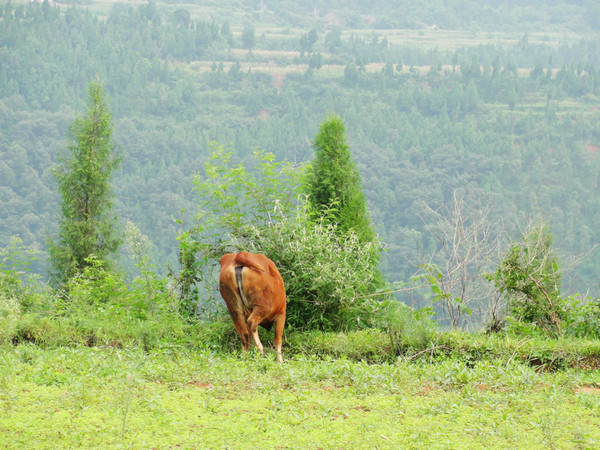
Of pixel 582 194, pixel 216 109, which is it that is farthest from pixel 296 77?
pixel 582 194

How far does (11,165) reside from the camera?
5347 cm

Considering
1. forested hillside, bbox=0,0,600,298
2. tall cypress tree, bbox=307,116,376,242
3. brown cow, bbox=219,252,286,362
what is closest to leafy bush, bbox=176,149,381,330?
tall cypress tree, bbox=307,116,376,242

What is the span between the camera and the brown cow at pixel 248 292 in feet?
23.3

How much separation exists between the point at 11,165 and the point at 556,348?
53.3 m

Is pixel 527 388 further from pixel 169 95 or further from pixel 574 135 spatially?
pixel 169 95

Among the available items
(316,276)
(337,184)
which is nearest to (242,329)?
(316,276)

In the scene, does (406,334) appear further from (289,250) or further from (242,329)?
(289,250)

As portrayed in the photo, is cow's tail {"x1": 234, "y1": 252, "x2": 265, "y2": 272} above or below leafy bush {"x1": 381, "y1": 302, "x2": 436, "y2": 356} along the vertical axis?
above

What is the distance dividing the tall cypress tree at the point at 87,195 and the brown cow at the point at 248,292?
7606mm

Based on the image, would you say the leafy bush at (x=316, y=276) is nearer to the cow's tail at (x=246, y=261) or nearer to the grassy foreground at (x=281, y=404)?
the cow's tail at (x=246, y=261)

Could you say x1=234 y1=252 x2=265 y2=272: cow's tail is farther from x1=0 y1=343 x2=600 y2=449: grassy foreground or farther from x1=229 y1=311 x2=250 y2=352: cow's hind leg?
x1=0 y1=343 x2=600 y2=449: grassy foreground

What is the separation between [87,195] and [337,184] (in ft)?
20.7

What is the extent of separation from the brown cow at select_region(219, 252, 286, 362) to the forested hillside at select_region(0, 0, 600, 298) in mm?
34515

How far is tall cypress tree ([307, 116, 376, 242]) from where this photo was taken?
420 inches
